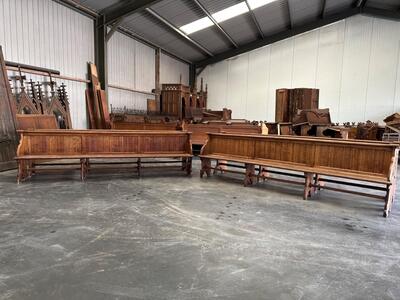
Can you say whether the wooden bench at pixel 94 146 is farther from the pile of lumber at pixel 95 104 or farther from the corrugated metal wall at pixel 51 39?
the pile of lumber at pixel 95 104

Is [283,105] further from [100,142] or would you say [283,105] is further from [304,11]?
[100,142]

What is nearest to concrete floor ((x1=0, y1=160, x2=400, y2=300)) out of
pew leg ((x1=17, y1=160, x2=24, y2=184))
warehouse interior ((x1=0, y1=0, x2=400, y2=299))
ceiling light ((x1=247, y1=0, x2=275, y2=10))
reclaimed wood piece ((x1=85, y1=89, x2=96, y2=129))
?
warehouse interior ((x1=0, y1=0, x2=400, y2=299))

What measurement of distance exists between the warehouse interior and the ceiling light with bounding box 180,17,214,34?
85 millimetres

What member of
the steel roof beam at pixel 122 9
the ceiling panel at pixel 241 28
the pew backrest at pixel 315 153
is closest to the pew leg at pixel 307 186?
the pew backrest at pixel 315 153

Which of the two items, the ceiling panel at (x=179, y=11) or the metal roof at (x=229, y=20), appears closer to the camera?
the ceiling panel at (x=179, y=11)

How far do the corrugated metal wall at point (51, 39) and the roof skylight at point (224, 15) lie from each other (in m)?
3.79

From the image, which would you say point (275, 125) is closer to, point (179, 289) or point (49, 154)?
point (49, 154)

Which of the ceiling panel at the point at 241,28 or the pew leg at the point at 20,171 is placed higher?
the ceiling panel at the point at 241,28

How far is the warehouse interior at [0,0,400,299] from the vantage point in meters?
2.25

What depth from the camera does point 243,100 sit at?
1486cm

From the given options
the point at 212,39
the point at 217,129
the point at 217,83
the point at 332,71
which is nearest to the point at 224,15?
the point at 212,39

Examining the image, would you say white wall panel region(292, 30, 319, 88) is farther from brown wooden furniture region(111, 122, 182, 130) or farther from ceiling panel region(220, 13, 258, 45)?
brown wooden furniture region(111, 122, 182, 130)

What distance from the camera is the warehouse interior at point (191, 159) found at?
88.5 inches

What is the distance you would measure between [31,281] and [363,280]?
8.08 ft
